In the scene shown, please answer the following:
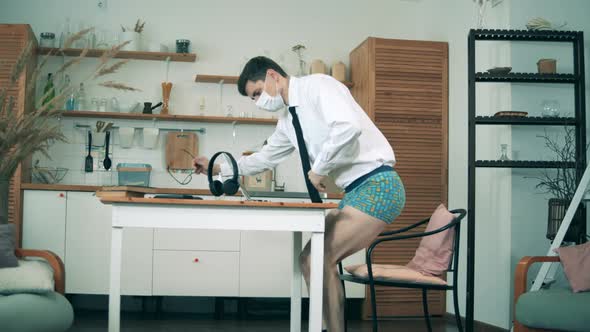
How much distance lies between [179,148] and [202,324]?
153 cm

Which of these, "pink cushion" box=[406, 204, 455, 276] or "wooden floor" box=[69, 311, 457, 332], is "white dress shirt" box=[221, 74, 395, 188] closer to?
"pink cushion" box=[406, 204, 455, 276]

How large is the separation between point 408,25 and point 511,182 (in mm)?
2140

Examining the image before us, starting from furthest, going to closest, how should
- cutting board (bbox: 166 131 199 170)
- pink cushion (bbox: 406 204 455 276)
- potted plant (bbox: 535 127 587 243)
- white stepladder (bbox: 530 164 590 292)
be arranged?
1. cutting board (bbox: 166 131 199 170)
2. potted plant (bbox: 535 127 587 243)
3. white stepladder (bbox: 530 164 590 292)
4. pink cushion (bbox: 406 204 455 276)

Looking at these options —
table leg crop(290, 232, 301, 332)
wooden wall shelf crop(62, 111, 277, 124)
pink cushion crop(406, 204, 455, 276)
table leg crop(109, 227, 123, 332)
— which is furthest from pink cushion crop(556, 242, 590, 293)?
wooden wall shelf crop(62, 111, 277, 124)

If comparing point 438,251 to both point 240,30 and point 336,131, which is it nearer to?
point 336,131

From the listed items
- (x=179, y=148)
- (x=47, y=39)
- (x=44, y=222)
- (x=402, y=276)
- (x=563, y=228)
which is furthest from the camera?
(x=179, y=148)

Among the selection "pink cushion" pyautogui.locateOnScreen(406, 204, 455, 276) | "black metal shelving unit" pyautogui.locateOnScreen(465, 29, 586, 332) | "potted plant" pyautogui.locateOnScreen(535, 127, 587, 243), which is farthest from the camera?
"black metal shelving unit" pyautogui.locateOnScreen(465, 29, 586, 332)

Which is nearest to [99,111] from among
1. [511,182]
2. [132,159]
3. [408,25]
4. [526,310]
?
[132,159]

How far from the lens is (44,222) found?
4812mm

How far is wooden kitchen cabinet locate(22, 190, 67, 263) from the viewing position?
4.80 meters

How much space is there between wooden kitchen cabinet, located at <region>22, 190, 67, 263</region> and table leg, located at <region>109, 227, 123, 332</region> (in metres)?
2.67

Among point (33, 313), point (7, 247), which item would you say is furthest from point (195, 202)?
point (7, 247)

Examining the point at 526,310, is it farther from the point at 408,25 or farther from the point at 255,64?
the point at 408,25

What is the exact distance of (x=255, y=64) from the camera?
2834mm
